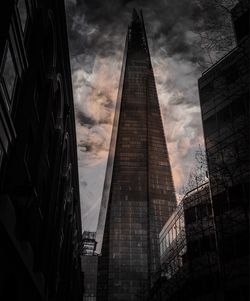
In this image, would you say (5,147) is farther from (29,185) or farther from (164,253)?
(164,253)

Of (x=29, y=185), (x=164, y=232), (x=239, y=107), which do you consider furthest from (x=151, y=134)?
(x=29, y=185)

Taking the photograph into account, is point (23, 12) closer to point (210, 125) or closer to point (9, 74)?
point (9, 74)

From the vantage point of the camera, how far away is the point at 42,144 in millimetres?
20516

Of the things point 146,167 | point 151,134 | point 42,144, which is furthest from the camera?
point 151,134

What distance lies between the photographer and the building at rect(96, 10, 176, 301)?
132125 millimetres

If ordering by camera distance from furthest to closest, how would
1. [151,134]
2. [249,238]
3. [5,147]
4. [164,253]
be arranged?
1. [151,134]
2. [164,253]
3. [249,238]
4. [5,147]

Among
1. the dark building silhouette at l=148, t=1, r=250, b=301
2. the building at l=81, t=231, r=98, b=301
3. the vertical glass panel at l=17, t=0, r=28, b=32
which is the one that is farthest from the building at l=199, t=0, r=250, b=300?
the building at l=81, t=231, r=98, b=301

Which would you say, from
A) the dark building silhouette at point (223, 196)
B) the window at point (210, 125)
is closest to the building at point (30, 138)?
the dark building silhouette at point (223, 196)

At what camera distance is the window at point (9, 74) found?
13930 millimetres

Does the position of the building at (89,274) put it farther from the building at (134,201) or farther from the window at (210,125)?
the window at (210,125)

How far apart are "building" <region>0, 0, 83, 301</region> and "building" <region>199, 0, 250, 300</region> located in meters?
9.65

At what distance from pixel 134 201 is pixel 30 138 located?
13339cm

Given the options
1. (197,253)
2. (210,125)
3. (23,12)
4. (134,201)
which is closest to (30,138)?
(23,12)

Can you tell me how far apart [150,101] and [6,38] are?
183457mm
